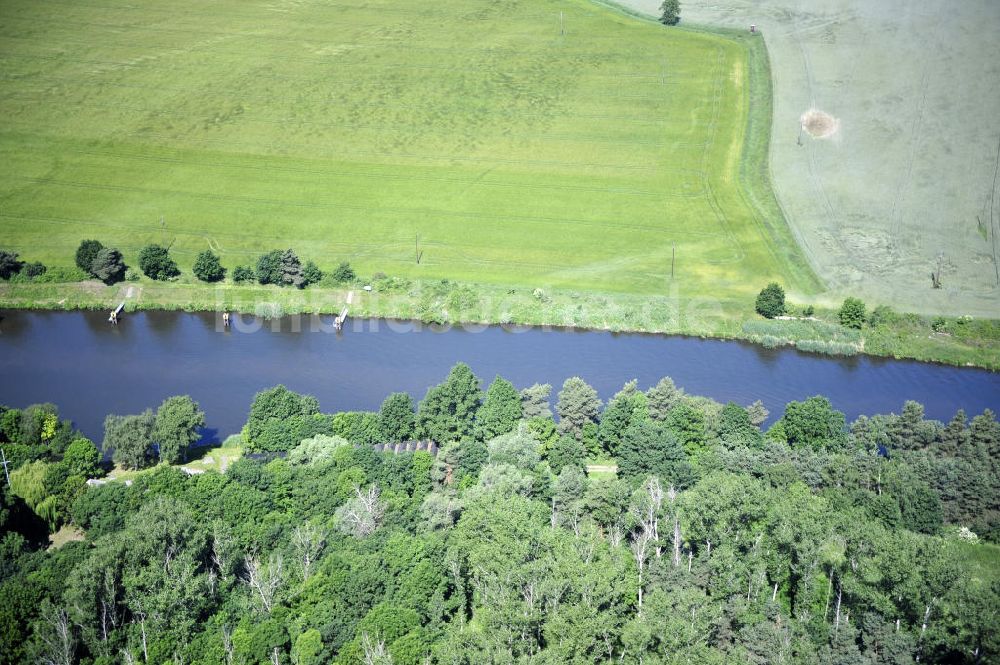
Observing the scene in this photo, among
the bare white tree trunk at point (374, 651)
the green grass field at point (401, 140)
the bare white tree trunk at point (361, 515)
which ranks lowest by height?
the bare white tree trunk at point (374, 651)

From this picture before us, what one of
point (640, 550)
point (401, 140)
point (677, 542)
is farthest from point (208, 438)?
point (401, 140)

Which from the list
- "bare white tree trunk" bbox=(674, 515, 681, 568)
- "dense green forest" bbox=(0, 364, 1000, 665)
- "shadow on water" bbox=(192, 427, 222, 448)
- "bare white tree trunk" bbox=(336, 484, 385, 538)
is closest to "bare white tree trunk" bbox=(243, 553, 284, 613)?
"dense green forest" bbox=(0, 364, 1000, 665)

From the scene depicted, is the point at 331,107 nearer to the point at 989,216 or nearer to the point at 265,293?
the point at 265,293

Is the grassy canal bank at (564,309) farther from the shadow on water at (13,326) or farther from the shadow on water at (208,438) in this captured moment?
the shadow on water at (208,438)

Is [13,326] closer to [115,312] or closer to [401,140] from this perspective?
[115,312]

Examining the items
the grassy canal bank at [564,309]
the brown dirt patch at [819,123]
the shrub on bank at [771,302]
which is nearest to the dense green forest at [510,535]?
the grassy canal bank at [564,309]

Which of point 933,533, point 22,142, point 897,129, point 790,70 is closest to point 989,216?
point 897,129

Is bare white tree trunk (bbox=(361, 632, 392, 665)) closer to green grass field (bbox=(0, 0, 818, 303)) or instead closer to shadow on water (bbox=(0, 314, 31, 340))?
green grass field (bbox=(0, 0, 818, 303))
